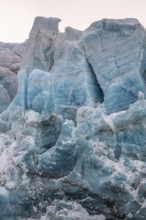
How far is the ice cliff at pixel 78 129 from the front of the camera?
1192 cm

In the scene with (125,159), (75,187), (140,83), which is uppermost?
(140,83)

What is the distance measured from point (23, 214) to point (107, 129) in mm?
3412

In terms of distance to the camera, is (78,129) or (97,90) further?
(97,90)

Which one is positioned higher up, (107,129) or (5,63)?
(5,63)

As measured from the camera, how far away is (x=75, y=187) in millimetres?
12094

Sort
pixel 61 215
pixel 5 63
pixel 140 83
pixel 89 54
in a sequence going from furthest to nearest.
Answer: pixel 5 63 → pixel 89 54 → pixel 140 83 → pixel 61 215

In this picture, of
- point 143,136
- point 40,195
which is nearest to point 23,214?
point 40,195

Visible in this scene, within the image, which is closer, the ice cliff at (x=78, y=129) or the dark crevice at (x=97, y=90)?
the ice cliff at (x=78, y=129)

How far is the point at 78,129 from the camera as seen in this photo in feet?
41.4

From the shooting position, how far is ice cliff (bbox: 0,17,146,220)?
469 inches

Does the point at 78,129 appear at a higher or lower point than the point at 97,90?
lower

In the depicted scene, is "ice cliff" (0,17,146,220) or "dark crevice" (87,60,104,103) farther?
"dark crevice" (87,60,104,103)

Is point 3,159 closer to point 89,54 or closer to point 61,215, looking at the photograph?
point 61,215

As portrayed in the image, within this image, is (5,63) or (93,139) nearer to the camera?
(93,139)
